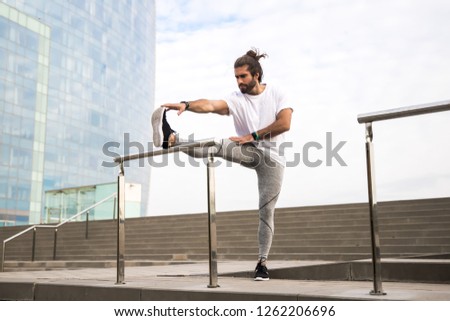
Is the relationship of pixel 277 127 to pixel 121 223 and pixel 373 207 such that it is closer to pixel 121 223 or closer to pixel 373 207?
pixel 373 207

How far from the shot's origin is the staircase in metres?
9.12

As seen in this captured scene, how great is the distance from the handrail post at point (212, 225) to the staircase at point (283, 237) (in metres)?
5.69

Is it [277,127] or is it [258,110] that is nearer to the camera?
[277,127]

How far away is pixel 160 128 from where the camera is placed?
3414mm

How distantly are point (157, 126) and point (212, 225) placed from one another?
78 cm

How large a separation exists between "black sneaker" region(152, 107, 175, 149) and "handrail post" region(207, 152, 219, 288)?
350mm

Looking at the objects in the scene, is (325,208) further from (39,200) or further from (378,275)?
(39,200)

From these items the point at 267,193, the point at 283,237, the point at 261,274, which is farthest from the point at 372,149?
the point at 283,237

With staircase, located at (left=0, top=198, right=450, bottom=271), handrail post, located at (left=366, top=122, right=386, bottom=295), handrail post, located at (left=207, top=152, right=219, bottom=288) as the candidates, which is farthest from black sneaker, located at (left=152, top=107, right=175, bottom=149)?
staircase, located at (left=0, top=198, right=450, bottom=271)

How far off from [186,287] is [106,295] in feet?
1.98

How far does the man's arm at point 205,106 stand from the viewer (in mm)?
3482

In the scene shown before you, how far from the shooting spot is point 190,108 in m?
3.57

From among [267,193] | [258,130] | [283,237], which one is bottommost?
[283,237]

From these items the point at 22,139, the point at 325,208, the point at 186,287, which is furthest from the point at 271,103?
the point at 22,139
